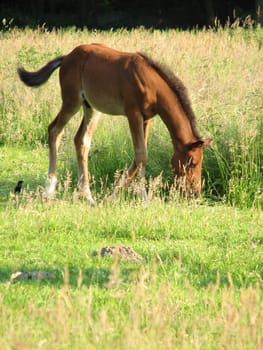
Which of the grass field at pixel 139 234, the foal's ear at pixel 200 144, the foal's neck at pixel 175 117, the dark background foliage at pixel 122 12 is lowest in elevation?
the grass field at pixel 139 234

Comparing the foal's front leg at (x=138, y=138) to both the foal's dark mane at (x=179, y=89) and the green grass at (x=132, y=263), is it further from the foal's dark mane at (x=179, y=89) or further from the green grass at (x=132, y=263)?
the green grass at (x=132, y=263)

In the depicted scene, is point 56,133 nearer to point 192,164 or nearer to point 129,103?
point 129,103

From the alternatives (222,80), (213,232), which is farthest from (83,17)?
(213,232)

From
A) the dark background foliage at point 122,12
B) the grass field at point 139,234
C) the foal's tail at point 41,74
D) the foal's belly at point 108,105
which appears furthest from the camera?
the dark background foliage at point 122,12

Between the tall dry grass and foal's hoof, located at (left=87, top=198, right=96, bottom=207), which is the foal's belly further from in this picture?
foal's hoof, located at (left=87, top=198, right=96, bottom=207)

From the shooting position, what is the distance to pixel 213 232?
801 cm

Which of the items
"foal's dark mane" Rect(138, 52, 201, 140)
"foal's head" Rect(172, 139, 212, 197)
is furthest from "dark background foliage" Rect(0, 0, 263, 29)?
"foal's head" Rect(172, 139, 212, 197)

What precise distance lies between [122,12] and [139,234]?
31194 millimetres

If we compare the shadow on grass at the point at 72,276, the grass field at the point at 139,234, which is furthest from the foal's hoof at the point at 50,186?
the shadow on grass at the point at 72,276

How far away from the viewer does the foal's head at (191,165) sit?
30.9 ft

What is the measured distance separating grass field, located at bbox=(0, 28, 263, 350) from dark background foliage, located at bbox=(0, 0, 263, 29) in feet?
68.9

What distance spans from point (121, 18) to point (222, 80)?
82.5 feet

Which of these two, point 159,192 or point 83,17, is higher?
point 83,17

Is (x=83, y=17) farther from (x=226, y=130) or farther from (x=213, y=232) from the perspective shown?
(x=213, y=232)
